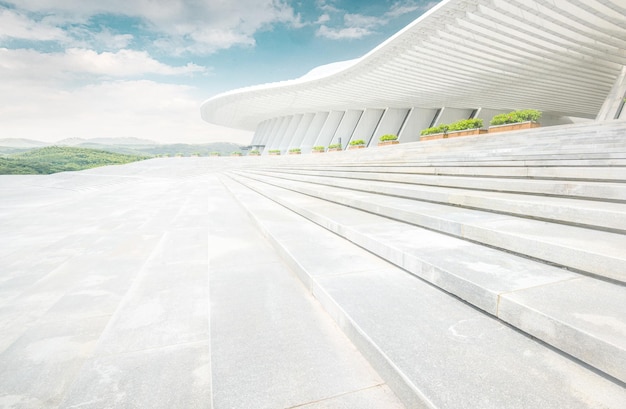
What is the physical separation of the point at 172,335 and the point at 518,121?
1541 cm

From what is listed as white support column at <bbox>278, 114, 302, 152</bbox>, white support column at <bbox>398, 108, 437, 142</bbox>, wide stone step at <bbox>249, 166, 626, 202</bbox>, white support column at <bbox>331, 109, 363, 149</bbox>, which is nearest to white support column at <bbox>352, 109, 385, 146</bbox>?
white support column at <bbox>331, 109, 363, 149</bbox>

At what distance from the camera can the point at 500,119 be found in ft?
44.6

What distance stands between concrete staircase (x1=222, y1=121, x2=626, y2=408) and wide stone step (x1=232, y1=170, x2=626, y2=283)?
0.01 m

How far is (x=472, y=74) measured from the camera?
72.8 ft

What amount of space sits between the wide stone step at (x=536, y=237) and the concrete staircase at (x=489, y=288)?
0.03 feet

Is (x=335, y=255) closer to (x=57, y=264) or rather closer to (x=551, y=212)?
(x=551, y=212)

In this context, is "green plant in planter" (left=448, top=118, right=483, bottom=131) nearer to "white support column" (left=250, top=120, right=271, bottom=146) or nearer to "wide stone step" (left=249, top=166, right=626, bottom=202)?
"wide stone step" (left=249, top=166, right=626, bottom=202)

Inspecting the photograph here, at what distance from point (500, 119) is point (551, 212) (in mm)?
13007

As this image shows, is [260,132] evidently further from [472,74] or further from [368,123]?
[472,74]


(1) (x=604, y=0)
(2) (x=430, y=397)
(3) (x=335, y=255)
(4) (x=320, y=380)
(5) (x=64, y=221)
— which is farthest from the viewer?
(1) (x=604, y=0)

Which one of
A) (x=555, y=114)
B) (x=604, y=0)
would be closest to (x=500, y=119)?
(x=604, y=0)

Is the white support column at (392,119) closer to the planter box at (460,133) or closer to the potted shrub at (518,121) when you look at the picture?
the planter box at (460,133)

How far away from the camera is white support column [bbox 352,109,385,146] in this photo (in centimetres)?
3988

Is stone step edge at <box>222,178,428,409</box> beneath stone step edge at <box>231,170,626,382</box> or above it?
beneath
